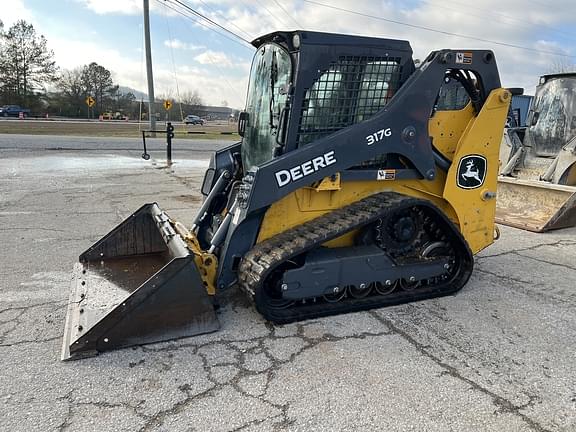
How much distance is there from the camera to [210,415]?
2449 mm

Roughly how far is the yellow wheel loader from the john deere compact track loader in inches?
121

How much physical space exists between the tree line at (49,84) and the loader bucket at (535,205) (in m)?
45.0

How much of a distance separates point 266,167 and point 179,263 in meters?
0.90

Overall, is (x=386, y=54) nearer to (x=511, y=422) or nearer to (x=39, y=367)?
(x=511, y=422)

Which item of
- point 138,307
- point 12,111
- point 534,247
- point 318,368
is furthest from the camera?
point 12,111

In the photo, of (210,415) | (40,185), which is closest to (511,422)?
(210,415)

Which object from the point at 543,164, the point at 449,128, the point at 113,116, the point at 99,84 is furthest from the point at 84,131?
the point at 99,84

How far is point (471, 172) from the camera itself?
4.18 m

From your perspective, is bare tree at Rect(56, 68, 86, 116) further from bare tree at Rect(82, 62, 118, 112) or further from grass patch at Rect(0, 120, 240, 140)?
grass patch at Rect(0, 120, 240, 140)

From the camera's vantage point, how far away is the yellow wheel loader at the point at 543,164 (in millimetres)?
6816

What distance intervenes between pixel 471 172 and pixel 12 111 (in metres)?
57.3

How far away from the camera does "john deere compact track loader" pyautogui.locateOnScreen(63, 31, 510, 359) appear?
10.9ft

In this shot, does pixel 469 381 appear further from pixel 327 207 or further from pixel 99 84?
pixel 99 84

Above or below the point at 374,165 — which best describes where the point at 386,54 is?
above
